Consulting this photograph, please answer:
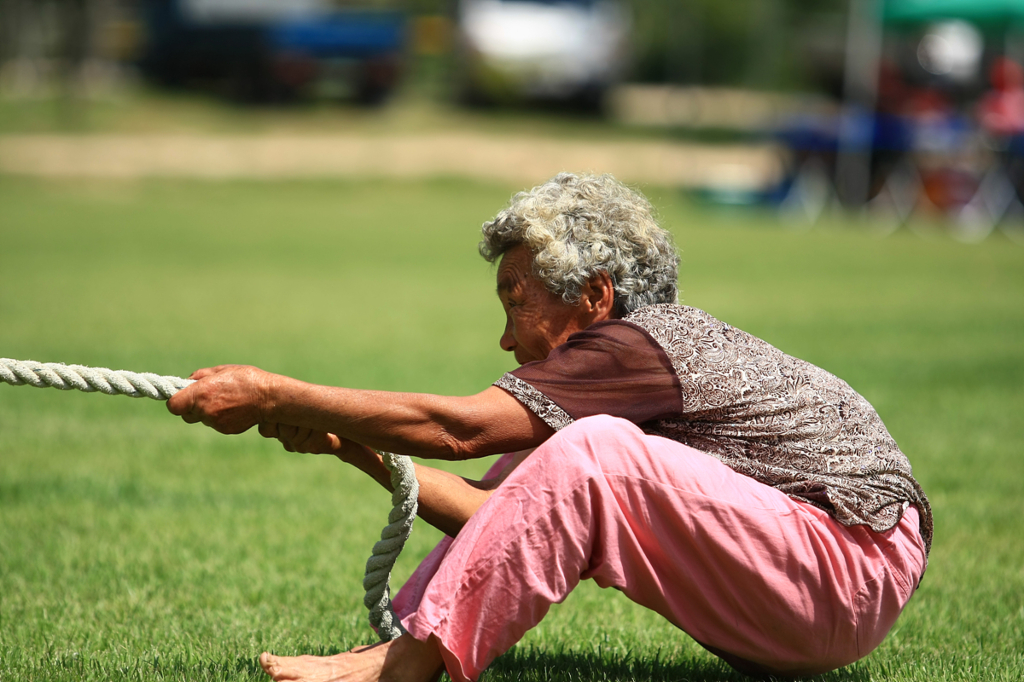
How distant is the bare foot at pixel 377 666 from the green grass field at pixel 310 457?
0.80ft

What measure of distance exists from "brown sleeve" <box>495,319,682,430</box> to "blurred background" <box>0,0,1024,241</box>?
57.1 ft

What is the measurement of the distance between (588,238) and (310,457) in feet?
12.2

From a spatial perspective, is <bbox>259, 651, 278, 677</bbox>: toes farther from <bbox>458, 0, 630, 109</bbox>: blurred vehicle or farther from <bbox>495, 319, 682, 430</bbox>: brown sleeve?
<bbox>458, 0, 630, 109</bbox>: blurred vehicle

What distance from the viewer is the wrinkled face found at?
9.27 feet

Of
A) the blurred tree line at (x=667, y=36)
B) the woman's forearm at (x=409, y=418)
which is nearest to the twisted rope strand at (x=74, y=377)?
the woman's forearm at (x=409, y=418)

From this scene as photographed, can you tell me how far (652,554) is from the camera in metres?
2.56

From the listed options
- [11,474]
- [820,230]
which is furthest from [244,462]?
[820,230]

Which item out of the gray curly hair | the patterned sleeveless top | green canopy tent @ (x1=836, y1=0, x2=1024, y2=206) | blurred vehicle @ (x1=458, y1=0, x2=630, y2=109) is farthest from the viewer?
blurred vehicle @ (x1=458, y1=0, x2=630, y2=109)

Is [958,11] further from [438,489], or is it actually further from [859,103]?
[438,489]

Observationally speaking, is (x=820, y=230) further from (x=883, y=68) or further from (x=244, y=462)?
(x=244, y=462)

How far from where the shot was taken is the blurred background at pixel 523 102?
20.2 m

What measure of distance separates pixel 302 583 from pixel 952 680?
2.16 m

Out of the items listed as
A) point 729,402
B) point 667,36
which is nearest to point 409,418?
point 729,402

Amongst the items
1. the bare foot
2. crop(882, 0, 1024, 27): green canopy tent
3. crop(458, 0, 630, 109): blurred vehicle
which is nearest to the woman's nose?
the bare foot
